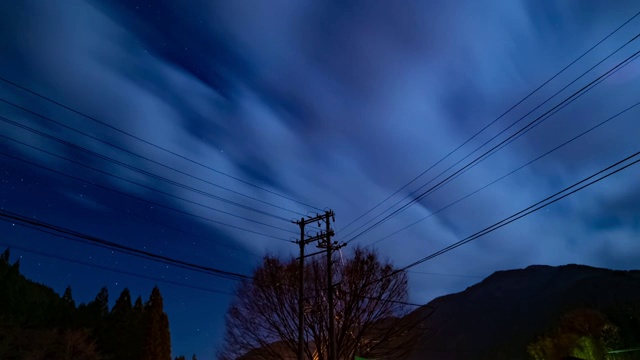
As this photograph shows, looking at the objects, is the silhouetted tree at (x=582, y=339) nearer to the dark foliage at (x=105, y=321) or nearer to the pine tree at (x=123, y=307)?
the dark foliage at (x=105, y=321)

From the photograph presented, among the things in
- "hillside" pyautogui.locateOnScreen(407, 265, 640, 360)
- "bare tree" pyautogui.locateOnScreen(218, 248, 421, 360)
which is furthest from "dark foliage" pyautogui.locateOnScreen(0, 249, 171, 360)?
"hillside" pyautogui.locateOnScreen(407, 265, 640, 360)

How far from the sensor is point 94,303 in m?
63.0

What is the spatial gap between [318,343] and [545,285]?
140183 millimetres

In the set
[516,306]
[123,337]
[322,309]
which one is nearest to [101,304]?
[123,337]

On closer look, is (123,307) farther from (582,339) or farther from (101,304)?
(582,339)

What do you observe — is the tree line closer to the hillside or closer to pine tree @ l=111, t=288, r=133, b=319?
pine tree @ l=111, t=288, r=133, b=319

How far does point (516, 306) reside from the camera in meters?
129

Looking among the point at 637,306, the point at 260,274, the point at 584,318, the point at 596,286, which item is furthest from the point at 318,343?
the point at 596,286

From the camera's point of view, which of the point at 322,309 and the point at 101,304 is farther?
the point at 101,304

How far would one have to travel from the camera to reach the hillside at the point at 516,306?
3831 inches

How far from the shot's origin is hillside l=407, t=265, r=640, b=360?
3831 inches

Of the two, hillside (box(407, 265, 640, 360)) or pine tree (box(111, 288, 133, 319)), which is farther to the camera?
hillside (box(407, 265, 640, 360))

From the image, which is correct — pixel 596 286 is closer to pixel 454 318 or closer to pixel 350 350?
pixel 454 318

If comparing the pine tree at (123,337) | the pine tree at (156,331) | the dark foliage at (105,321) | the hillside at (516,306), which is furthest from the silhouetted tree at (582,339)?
the pine tree at (123,337)
